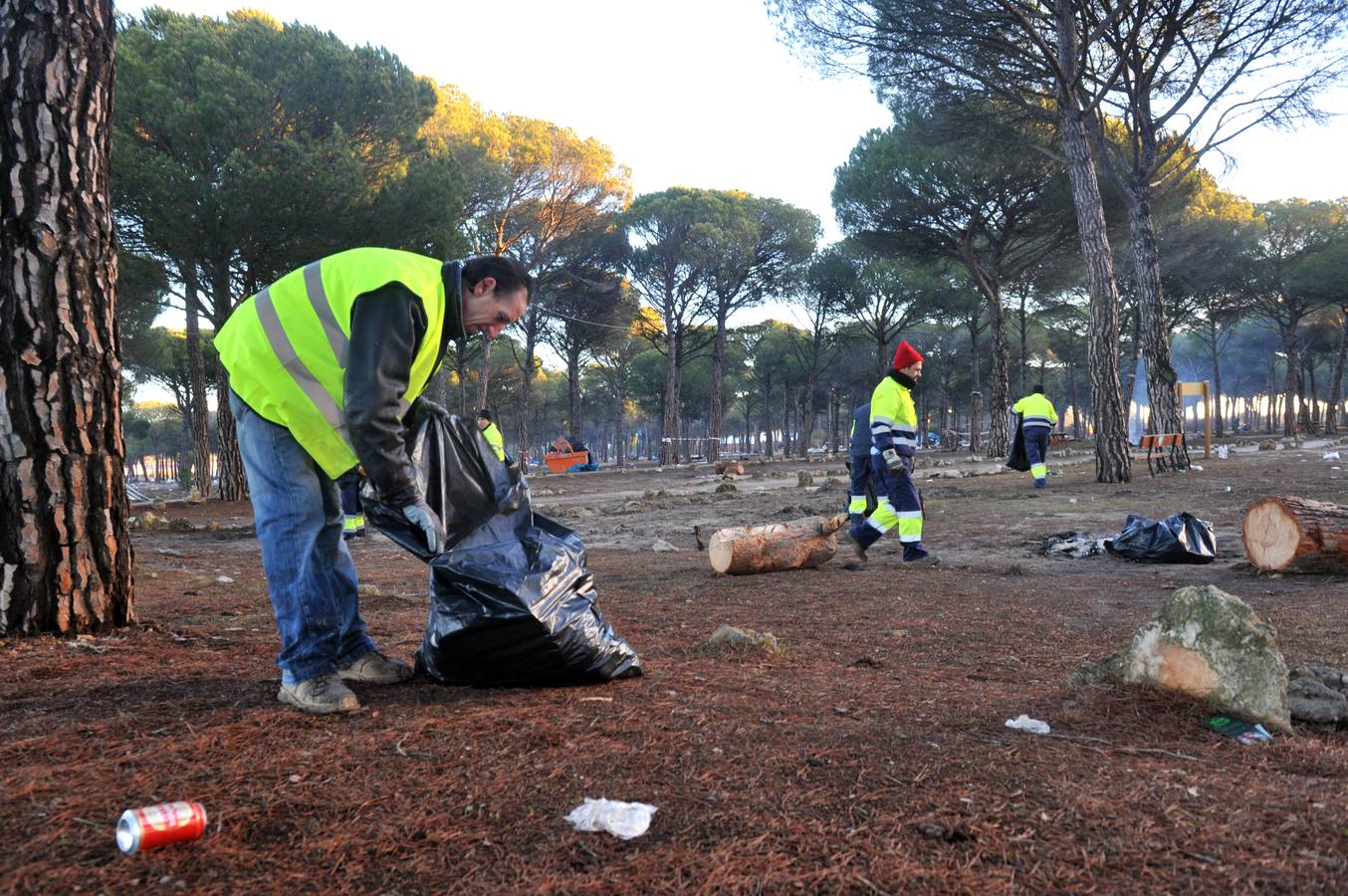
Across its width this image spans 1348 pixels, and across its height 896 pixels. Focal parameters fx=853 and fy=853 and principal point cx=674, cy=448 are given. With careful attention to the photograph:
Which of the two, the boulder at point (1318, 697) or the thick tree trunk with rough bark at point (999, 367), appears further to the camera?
the thick tree trunk with rough bark at point (999, 367)

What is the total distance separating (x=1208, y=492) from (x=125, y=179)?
15644 mm

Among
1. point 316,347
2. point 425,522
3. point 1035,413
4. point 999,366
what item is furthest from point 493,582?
point 999,366

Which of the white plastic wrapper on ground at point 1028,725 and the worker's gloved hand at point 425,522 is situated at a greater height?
the worker's gloved hand at point 425,522

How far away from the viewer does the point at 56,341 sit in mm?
3074

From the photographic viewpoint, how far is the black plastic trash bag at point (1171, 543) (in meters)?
6.05

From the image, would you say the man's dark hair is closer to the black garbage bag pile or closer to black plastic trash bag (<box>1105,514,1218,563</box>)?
the black garbage bag pile

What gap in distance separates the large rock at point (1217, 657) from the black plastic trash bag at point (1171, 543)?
13.4 feet

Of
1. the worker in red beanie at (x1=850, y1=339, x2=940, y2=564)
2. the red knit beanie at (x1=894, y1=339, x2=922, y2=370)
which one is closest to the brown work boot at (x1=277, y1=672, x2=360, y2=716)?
the worker in red beanie at (x1=850, y1=339, x2=940, y2=564)

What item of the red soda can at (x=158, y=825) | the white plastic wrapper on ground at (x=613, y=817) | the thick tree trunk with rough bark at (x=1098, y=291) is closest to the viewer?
the red soda can at (x=158, y=825)

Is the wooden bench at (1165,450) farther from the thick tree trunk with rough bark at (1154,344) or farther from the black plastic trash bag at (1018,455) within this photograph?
the black plastic trash bag at (1018,455)

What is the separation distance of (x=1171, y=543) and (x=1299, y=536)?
3.11ft

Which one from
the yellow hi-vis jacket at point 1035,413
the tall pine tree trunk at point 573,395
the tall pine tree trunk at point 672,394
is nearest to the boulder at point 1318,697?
the yellow hi-vis jacket at point 1035,413

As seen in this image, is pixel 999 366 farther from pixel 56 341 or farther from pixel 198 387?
pixel 56 341

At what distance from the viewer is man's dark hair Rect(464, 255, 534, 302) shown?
97.4 inches
